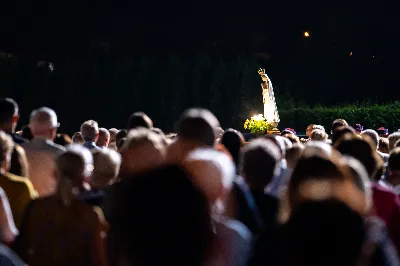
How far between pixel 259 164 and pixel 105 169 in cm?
120

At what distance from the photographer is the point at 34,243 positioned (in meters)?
4.53

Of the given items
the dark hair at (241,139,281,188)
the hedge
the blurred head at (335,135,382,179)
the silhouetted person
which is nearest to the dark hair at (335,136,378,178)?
the blurred head at (335,135,382,179)

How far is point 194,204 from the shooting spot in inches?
96.5

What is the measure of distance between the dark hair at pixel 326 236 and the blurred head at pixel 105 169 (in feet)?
10.6

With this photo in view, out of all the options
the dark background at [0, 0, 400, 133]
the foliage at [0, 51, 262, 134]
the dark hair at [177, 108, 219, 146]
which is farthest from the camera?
the dark background at [0, 0, 400, 133]

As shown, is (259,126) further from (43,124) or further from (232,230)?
(232,230)

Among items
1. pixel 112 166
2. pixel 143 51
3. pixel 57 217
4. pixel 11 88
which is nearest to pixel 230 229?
pixel 57 217

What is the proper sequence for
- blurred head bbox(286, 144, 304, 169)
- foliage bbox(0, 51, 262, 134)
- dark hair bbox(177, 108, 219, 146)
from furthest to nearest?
foliage bbox(0, 51, 262, 134) → blurred head bbox(286, 144, 304, 169) → dark hair bbox(177, 108, 219, 146)

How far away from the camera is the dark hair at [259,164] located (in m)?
4.95

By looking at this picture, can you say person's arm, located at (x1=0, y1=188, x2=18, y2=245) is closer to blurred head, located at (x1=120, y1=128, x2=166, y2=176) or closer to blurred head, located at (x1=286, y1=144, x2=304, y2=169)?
blurred head, located at (x1=120, y1=128, x2=166, y2=176)

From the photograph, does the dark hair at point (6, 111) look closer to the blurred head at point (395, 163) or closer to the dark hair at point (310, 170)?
the blurred head at point (395, 163)

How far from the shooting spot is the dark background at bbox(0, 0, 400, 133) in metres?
43.0

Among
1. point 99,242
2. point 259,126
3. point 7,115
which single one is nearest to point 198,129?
point 99,242

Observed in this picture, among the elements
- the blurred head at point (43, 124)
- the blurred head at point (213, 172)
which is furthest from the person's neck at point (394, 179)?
the blurred head at point (43, 124)
